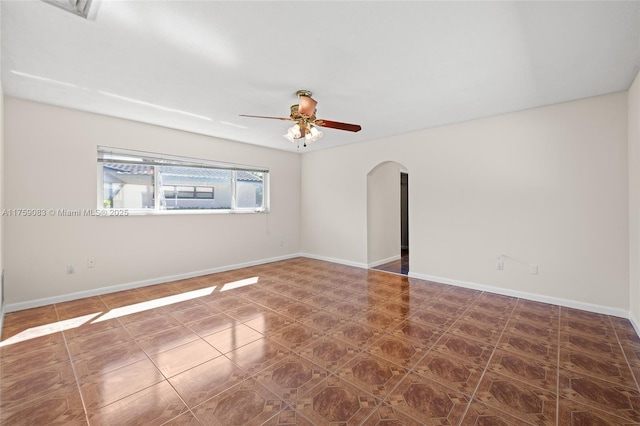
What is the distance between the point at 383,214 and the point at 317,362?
402 centimetres

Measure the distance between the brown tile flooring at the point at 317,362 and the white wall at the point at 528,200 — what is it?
44 cm

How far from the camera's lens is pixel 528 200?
11.4 feet

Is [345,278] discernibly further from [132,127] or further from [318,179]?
[132,127]

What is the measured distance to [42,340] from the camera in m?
2.46

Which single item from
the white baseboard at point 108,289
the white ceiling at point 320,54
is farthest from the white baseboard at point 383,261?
the white ceiling at point 320,54

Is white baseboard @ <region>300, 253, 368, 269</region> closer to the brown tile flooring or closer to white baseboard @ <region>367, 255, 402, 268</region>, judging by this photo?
white baseboard @ <region>367, 255, 402, 268</region>

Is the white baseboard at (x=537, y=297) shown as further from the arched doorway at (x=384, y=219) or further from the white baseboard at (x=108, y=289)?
the white baseboard at (x=108, y=289)

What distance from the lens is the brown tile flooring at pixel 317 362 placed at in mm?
1597

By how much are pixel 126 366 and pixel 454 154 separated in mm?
4661

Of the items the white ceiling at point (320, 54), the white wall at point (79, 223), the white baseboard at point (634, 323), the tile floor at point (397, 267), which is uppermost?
the white ceiling at point (320, 54)

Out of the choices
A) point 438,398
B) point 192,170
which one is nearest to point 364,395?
point 438,398

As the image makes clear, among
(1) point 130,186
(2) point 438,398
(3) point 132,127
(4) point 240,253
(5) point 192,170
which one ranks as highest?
(3) point 132,127

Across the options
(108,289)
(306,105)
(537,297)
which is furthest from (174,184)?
(537,297)

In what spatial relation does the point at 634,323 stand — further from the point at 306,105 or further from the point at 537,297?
the point at 306,105
